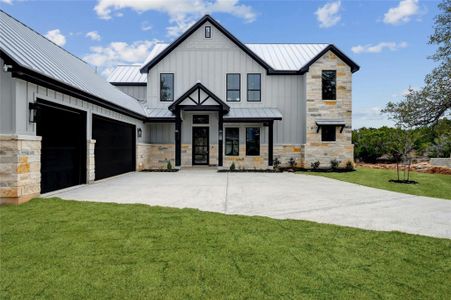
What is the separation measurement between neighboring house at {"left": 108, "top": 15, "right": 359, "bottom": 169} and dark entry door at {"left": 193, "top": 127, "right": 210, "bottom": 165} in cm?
7

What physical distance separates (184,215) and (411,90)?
15649 mm

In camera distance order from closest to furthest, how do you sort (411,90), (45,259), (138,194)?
1. (45,259)
2. (138,194)
3. (411,90)

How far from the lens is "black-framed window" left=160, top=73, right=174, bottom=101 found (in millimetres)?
17359

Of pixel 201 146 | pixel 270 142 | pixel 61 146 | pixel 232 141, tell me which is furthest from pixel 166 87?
pixel 61 146

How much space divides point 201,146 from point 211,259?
545 inches

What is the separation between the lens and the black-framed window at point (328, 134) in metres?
16.7

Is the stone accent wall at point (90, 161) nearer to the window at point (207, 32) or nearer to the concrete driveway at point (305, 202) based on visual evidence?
the concrete driveway at point (305, 202)

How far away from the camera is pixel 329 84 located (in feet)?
54.6

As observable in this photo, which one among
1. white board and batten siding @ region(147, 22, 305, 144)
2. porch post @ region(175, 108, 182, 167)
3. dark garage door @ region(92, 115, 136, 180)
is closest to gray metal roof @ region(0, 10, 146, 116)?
dark garage door @ region(92, 115, 136, 180)

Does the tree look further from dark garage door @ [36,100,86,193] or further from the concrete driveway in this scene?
dark garage door @ [36,100,86,193]

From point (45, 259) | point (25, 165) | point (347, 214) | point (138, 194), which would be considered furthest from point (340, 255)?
point (25, 165)

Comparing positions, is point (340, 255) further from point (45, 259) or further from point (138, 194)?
point (138, 194)

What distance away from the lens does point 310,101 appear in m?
16.5

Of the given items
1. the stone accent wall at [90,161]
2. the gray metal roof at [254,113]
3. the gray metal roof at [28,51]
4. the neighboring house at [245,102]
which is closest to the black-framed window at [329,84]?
the neighboring house at [245,102]
